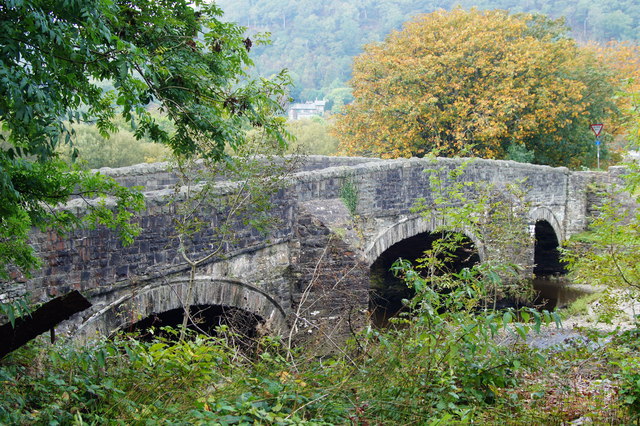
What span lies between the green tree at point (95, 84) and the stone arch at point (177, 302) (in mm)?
1546

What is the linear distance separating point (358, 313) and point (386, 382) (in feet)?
15.1

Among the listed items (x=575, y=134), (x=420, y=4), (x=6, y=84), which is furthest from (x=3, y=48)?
(x=420, y=4)

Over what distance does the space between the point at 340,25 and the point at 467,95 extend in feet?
200

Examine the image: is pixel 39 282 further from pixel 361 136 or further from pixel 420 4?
pixel 420 4

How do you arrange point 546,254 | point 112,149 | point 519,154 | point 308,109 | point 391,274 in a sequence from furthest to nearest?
point 308,109, point 112,149, point 546,254, point 519,154, point 391,274

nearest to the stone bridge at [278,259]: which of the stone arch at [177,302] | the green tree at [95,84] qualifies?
the stone arch at [177,302]

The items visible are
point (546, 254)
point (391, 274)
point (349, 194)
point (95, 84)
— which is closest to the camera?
point (95, 84)

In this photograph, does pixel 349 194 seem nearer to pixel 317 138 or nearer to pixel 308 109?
pixel 317 138

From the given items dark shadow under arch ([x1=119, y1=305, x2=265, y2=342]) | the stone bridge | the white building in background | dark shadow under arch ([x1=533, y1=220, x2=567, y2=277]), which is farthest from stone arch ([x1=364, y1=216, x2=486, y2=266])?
the white building in background

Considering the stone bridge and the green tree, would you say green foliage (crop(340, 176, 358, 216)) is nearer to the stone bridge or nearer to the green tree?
the stone bridge

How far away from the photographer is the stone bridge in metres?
5.98

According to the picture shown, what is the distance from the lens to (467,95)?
20.5m

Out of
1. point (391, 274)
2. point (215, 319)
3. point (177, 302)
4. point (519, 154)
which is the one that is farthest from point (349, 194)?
point (519, 154)

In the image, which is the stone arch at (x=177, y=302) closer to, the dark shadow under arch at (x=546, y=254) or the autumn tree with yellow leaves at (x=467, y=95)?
the autumn tree with yellow leaves at (x=467, y=95)
